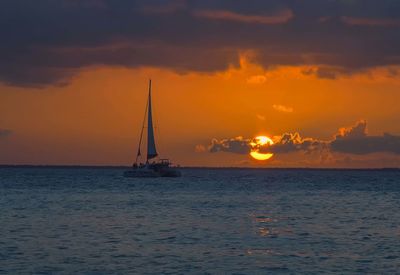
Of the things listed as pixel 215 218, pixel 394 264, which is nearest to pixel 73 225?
pixel 215 218

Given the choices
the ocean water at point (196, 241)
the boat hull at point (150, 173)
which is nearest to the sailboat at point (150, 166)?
the boat hull at point (150, 173)

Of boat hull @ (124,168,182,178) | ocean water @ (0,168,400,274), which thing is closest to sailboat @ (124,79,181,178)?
boat hull @ (124,168,182,178)

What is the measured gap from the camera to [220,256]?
42.2 meters

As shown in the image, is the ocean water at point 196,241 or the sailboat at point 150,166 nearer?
the ocean water at point 196,241

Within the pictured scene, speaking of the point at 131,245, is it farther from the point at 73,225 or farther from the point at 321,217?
the point at 321,217

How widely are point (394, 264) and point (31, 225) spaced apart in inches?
1197

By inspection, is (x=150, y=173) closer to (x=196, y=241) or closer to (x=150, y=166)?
(x=150, y=166)

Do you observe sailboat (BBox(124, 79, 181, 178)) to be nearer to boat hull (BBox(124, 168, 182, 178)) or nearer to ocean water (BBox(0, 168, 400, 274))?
boat hull (BBox(124, 168, 182, 178))

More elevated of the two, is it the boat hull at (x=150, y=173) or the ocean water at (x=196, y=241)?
the boat hull at (x=150, y=173)

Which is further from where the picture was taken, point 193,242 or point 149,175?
point 149,175

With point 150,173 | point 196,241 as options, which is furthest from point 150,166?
point 196,241

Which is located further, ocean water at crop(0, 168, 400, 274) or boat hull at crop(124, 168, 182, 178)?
boat hull at crop(124, 168, 182, 178)

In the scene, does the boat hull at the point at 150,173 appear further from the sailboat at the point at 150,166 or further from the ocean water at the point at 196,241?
the ocean water at the point at 196,241

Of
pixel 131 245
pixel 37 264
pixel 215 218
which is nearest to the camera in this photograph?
pixel 37 264
